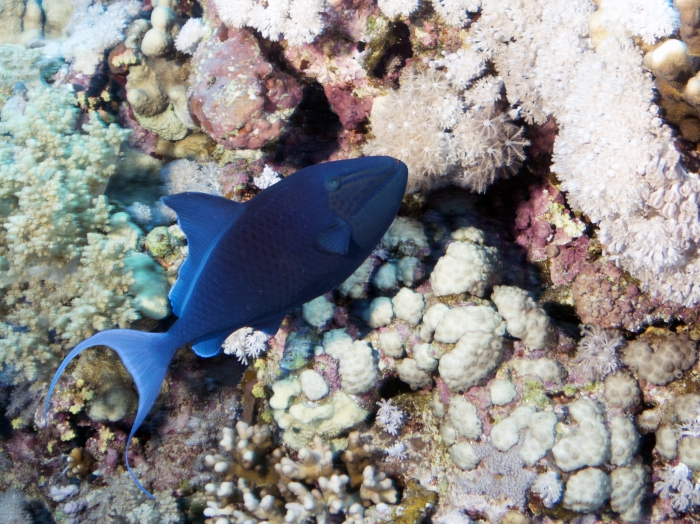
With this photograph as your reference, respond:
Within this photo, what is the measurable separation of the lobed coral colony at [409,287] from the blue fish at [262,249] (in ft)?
3.70

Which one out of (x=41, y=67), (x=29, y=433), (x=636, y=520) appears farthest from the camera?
(x=41, y=67)

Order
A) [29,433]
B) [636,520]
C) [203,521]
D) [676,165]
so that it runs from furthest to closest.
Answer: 1. [29,433]
2. [203,521]
3. [636,520]
4. [676,165]

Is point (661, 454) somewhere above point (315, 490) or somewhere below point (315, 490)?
above

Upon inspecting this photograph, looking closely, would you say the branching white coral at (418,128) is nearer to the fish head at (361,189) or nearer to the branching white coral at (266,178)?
the branching white coral at (266,178)

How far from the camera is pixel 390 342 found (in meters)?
2.96

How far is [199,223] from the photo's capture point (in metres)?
1.86

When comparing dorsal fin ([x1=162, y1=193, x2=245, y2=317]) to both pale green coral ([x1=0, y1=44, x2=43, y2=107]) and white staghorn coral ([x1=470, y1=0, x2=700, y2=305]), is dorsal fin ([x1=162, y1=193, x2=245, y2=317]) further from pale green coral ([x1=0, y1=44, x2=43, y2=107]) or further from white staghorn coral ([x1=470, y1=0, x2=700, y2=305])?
pale green coral ([x1=0, y1=44, x2=43, y2=107])

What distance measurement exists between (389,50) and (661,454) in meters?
3.30

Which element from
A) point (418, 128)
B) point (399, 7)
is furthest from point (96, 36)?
point (418, 128)

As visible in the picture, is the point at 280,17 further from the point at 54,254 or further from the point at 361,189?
the point at 54,254

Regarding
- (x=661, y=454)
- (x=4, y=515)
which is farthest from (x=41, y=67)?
(x=661, y=454)

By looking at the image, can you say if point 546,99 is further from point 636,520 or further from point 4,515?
point 4,515

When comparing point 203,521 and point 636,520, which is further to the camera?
point 203,521

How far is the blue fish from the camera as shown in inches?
67.2
